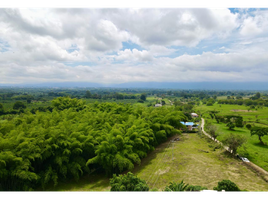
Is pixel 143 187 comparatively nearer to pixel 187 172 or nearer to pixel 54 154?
pixel 187 172

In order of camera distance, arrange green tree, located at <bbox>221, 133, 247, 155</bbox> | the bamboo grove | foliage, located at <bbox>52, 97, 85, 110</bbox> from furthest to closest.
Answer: foliage, located at <bbox>52, 97, 85, 110</bbox>, green tree, located at <bbox>221, 133, 247, 155</bbox>, the bamboo grove

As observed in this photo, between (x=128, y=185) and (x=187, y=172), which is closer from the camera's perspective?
(x=128, y=185)

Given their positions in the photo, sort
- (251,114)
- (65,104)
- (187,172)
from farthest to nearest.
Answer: (251,114), (65,104), (187,172)

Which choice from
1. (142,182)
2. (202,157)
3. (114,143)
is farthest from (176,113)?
(142,182)

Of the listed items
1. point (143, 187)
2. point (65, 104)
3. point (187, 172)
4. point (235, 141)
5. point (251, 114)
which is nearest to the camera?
point (143, 187)

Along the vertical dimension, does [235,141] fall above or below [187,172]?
above

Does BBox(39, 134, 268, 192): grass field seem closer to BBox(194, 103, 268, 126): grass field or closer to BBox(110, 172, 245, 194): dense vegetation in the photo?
BBox(110, 172, 245, 194): dense vegetation

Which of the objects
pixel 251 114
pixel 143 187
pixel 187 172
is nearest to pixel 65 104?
pixel 187 172

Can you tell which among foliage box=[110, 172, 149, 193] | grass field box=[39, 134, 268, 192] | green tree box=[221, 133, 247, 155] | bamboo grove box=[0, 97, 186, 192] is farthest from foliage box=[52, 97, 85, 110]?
green tree box=[221, 133, 247, 155]

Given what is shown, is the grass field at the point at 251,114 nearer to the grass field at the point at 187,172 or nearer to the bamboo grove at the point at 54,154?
the grass field at the point at 187,172
